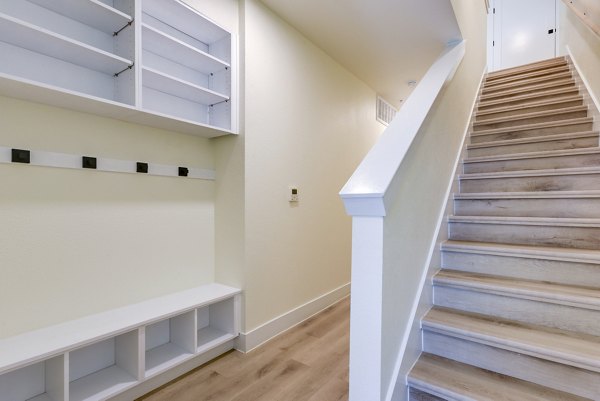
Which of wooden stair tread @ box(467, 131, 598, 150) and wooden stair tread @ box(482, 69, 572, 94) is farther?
wooden stair tread @ box(482, 69, 572, 94)

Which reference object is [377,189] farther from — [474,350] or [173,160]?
[173,160]

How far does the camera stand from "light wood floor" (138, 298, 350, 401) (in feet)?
5.78

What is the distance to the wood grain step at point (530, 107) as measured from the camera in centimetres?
272

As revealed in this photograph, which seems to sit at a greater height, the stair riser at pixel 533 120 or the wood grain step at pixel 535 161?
the stair riser at pixel 533 120

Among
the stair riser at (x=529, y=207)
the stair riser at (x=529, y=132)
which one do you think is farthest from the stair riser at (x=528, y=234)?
the stair riser at (x=529, y=132)

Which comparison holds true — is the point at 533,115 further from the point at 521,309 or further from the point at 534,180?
the point at 521,309

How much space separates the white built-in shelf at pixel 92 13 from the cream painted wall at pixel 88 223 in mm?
510

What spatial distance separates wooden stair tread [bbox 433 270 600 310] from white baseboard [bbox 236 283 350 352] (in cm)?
140

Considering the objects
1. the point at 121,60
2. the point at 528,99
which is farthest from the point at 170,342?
the point at 528,99

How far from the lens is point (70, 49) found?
4.86 ft

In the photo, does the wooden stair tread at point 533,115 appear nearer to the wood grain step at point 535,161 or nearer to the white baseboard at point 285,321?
the wood grain step at point 535,161

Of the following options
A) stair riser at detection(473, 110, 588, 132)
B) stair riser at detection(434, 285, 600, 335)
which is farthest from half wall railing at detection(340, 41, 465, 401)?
stair riser at detection(473, 110, 588, 132)

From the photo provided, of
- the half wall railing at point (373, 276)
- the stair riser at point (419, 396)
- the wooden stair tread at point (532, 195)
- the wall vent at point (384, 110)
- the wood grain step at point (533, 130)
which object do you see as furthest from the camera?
the wall vent at point (384, 110)

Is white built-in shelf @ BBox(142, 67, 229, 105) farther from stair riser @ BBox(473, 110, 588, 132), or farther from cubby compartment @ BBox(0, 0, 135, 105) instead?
stair riser @ BBox(473, 110, 588, 132)
